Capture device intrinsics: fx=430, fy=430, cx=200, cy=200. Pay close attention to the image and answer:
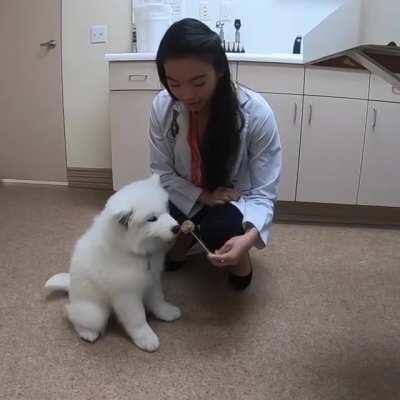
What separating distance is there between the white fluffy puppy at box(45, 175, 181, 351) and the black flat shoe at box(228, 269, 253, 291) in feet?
1.23

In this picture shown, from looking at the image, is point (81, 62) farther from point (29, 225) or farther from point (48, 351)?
point (48, 351)

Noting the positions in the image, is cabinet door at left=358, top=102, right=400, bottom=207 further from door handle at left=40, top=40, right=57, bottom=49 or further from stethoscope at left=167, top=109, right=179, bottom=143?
door handle at left=40, top=40, right=57, bottom=49

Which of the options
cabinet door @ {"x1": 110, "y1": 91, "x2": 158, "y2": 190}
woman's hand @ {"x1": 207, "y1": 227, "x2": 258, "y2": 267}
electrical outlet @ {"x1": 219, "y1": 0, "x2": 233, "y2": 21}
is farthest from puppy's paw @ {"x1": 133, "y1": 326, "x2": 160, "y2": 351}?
electrical outlet @ {"x1": 219, "y1": 0, "x2": 233, "y2": 21}

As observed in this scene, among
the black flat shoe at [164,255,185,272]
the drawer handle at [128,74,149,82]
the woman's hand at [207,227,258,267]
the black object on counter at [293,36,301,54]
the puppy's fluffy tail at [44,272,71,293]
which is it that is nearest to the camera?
the woman's hand at [207,227,258,267]

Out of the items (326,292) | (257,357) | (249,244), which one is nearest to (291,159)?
(326,292)

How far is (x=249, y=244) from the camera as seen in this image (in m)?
1.25

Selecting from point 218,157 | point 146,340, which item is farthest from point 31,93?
point 146,340

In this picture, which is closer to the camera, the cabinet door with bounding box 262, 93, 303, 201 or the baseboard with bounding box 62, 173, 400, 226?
the cabinet door with bounding box 262, 93, 303, 201

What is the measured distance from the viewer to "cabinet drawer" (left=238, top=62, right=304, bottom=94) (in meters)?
2.17

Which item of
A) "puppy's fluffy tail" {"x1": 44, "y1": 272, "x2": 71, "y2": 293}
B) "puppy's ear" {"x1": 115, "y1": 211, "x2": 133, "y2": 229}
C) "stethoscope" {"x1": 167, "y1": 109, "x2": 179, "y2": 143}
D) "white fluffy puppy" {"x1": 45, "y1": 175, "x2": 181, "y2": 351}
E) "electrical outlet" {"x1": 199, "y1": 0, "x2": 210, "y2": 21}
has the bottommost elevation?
"puppy's fluffy tail" {"x1": 44, "y1": 272, "x2": 71, "y2": 293}

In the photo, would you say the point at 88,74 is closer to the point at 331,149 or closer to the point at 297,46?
the point at 297,46

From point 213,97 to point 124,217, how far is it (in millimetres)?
466

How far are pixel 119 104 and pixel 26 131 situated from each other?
109cm

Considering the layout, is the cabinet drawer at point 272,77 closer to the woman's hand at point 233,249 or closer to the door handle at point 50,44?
the woman's hand at point 233,249
